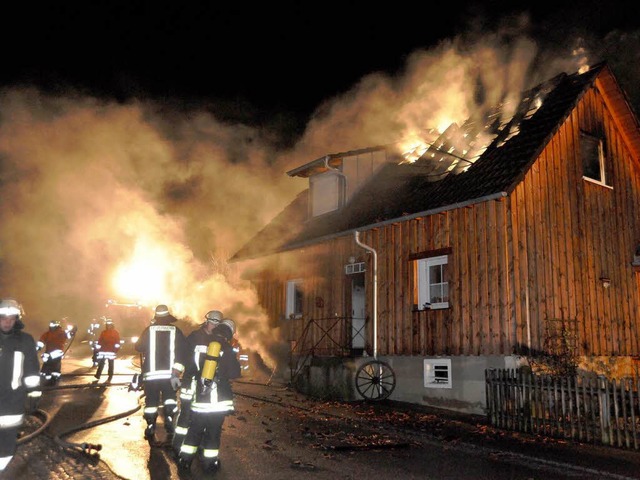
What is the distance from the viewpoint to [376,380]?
13.8 metres

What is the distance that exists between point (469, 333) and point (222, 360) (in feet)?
23.2

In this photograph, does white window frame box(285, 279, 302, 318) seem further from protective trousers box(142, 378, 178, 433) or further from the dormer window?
protective trousers box(142, 378, 178, 433)

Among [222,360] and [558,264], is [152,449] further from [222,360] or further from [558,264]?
[558,264]

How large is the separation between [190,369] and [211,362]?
2.02 feet

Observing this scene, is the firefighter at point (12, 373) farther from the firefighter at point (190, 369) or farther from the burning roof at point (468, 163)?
the burning roof at point (468, 163)

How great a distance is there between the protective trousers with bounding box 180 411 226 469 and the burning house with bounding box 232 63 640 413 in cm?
676

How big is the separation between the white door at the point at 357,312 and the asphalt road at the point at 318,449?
3.79m

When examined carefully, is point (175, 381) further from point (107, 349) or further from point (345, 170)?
point (345, 170)

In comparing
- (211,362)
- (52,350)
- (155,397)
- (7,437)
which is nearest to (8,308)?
(7,437)

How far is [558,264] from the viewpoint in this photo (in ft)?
41.4

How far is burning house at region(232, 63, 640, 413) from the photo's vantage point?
1194cm

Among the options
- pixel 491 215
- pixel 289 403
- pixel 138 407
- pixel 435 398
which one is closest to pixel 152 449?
pixel 138 407

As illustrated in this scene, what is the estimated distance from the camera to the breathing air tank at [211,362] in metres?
6.39

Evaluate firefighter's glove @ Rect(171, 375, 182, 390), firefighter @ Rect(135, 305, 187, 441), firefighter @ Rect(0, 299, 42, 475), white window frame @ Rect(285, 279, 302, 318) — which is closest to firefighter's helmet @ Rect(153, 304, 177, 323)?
firefighter @ Rect(135, 305, 187, 441)
